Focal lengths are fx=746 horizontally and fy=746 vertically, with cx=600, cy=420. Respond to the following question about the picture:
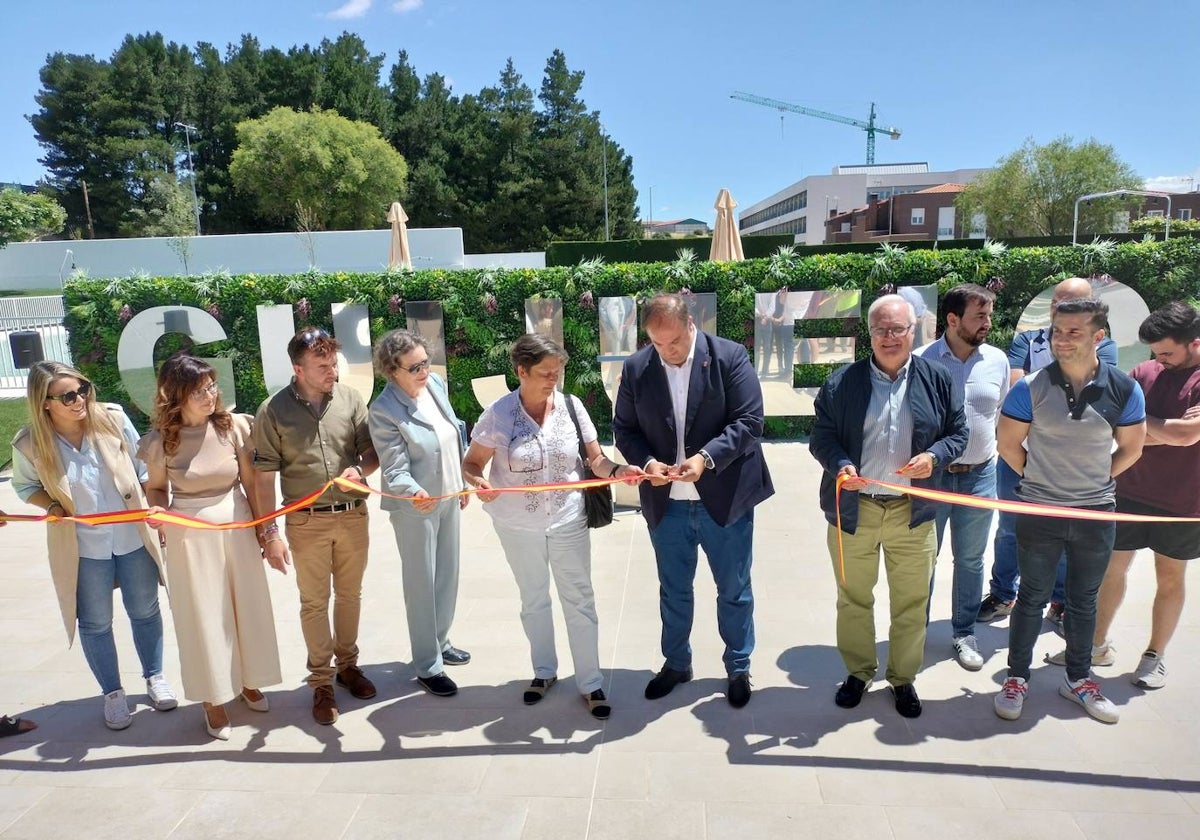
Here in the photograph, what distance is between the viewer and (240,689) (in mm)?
3441

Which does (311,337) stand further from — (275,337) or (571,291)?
(275,337)

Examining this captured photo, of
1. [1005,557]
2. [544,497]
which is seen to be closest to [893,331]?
[544,497]

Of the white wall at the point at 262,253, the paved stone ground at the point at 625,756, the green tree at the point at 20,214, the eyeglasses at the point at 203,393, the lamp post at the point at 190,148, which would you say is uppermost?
the lamp post at the point at 190,148

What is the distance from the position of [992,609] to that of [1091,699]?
3.59 feet

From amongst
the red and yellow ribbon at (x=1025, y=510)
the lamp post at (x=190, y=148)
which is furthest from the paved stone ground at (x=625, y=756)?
the lamp post at (x=190, y=148)

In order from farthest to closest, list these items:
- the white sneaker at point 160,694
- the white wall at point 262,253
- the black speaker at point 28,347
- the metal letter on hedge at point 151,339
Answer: the white wall at point 262,253 → the metal letter on hedge at point 151,339 → the black speaker at point 28,347 → the white sneaker at point 160,694

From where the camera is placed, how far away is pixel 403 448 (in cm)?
349

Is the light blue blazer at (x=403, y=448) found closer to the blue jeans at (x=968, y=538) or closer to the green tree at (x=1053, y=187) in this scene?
the blue jeans at (x=968, y=538)

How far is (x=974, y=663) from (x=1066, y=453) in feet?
4.05

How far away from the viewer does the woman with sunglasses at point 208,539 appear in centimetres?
323

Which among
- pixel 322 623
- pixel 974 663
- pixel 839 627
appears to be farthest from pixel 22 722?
pixel 974 663

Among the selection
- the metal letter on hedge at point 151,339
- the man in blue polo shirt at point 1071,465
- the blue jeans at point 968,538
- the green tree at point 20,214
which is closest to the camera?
the man in blue polo shirt at point 1071,465

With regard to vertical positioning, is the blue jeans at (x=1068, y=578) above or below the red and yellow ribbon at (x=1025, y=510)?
below

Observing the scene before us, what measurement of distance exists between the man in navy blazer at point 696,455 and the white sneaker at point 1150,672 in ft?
6.10
